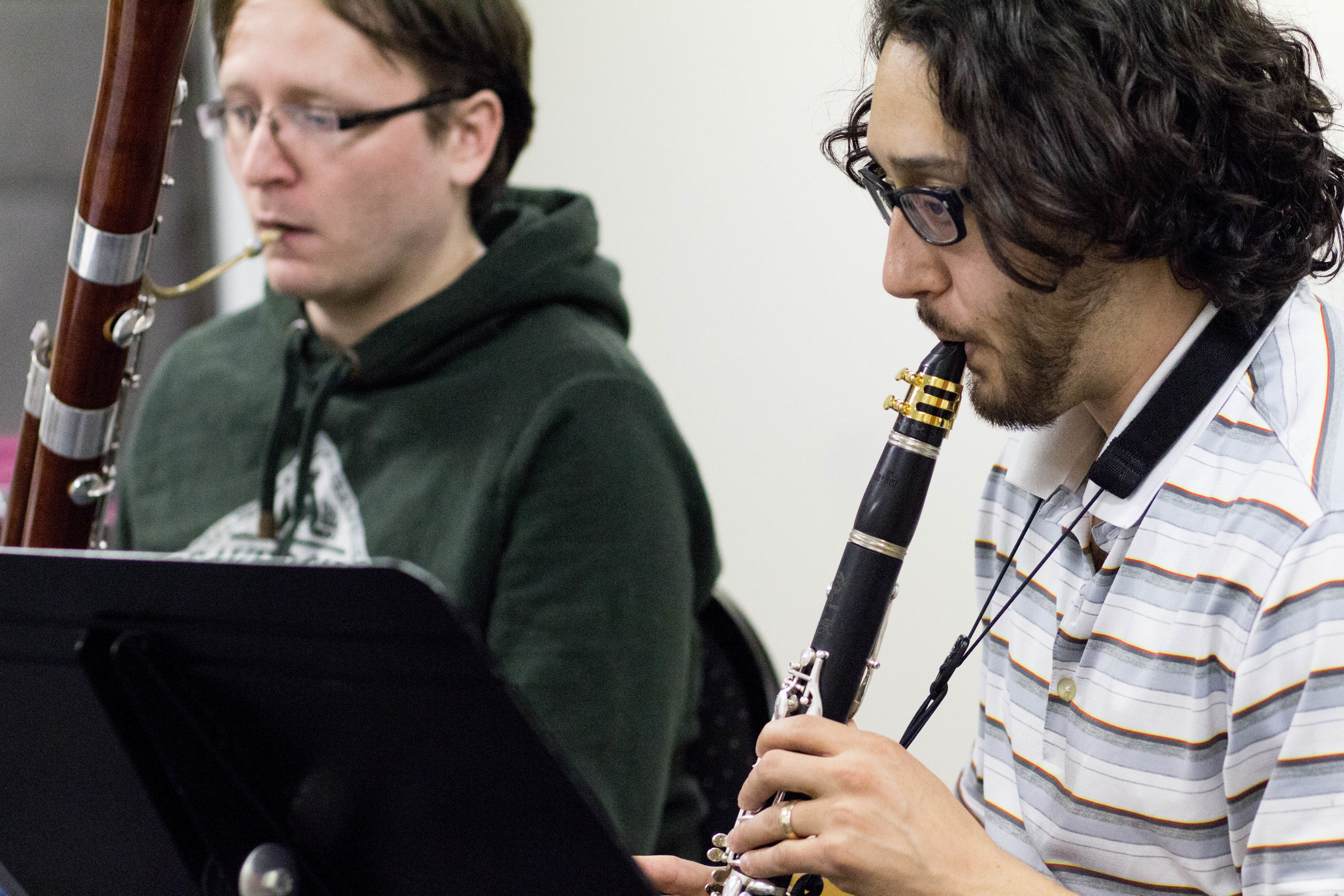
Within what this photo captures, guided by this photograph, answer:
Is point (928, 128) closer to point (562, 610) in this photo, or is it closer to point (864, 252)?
point (562, 610)

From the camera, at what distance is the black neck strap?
3.07ft

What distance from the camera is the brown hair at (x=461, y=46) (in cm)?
152

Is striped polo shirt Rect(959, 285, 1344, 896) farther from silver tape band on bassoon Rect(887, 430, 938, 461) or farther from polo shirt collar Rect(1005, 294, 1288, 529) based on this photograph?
silver tape band on bassoon Rect(887, 430, 938, 461)

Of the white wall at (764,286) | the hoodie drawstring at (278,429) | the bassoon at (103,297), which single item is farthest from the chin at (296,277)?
the white wall at (764,286)

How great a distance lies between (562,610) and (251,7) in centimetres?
78

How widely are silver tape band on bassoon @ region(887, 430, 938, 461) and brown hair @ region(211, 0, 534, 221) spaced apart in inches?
32.8

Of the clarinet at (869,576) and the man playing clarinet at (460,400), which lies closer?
the clarinet at (869,576)

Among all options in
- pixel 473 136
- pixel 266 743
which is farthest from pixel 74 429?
pixel 473 136

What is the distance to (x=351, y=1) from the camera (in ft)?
4.92

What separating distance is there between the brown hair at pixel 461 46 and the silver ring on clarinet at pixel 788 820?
99 cm

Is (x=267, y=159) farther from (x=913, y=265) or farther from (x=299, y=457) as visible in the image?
(x=913, y=265)

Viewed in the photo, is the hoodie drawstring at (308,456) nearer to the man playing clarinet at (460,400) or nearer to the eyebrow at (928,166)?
the man playing clarinet at (460,400)

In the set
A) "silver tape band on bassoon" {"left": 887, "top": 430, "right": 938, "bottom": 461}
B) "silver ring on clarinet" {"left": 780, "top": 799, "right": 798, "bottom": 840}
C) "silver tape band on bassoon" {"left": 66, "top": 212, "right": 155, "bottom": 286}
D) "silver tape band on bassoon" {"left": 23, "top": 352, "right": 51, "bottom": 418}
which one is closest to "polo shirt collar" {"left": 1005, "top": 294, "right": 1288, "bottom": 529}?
"silver tape band on bassoon" {"left": 887, "top": 430, "right": 938, "bottom": 461}

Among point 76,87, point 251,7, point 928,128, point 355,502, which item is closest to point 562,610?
point 355,502
